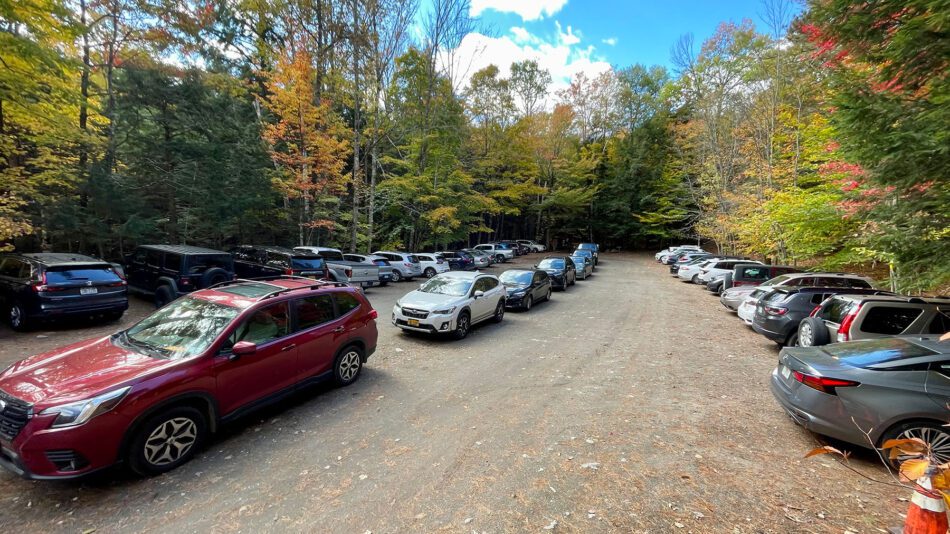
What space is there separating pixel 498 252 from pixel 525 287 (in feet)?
65.9

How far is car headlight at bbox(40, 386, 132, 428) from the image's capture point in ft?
10.9

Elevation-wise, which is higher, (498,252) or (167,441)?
(498,252)

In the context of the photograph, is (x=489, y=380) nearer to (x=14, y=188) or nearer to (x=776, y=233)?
(x=14, y=188)

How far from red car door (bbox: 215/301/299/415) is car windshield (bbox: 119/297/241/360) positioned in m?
0.23

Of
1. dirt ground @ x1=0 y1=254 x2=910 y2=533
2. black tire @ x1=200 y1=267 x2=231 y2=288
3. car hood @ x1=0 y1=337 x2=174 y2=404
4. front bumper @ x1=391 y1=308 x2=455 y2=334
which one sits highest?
black tire @ x1=200 y1=267 x2=231 y2=288

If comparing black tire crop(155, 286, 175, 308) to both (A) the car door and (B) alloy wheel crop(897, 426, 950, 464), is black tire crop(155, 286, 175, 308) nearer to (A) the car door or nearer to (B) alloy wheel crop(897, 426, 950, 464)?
(A) the car door

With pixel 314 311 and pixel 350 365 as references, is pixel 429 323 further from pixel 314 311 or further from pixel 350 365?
pixel 314 311

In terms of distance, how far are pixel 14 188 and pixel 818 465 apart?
53.5 feet

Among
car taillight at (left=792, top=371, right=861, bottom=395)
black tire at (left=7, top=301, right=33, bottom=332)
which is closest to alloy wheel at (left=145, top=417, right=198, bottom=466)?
car taillight at (left=792, top=371, right=861, bottom=395)

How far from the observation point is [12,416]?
134 inches

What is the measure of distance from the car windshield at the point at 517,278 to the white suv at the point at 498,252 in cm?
1724

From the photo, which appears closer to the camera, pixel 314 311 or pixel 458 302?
pixel 314 311

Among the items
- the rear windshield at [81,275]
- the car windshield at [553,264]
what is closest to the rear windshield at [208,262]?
the rear windshield at [81,275]

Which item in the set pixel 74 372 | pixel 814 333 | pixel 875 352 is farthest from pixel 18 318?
pixel 814 333
